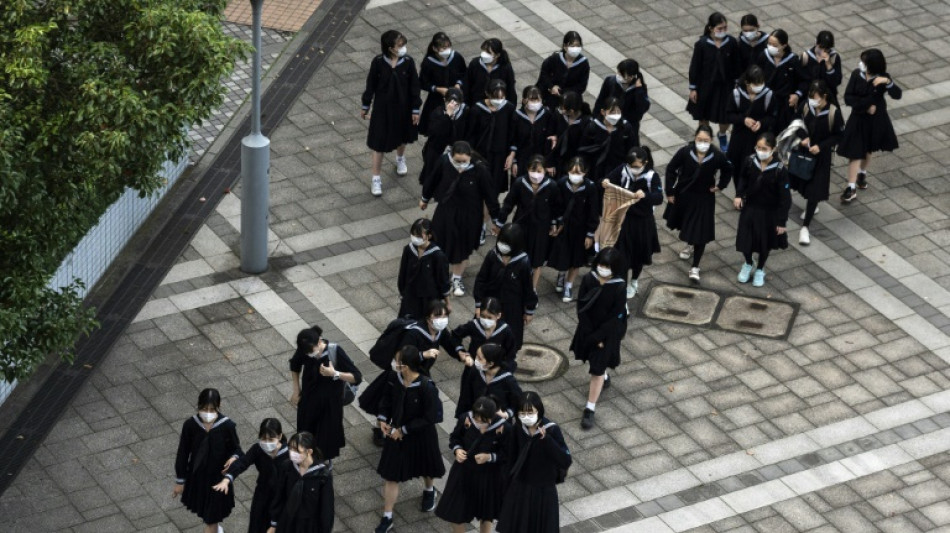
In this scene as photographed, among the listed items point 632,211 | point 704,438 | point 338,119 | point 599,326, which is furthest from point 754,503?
point 338,119

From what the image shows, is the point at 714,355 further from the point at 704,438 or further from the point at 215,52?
the point at 215,52

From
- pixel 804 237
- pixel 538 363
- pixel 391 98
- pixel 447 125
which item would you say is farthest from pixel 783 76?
pixel 538 363

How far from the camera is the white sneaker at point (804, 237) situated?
1919 centimetres

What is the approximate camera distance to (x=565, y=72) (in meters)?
19.5

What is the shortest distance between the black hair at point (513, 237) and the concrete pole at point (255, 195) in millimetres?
3063

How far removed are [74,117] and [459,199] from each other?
5.27m

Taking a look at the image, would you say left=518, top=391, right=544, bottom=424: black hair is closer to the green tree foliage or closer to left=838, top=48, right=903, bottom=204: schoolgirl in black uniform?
the green tree foliage

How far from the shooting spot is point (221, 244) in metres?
18.7

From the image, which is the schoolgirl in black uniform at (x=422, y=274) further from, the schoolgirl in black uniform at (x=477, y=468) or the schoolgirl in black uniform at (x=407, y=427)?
the schoolgirl in black uniform at (x=477, y=468)

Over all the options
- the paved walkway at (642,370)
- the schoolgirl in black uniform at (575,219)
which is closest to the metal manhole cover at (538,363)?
the paved walkway at (642,370)

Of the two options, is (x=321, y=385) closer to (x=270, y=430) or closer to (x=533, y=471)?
(x=270, y=430)

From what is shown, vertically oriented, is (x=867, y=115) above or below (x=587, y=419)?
above

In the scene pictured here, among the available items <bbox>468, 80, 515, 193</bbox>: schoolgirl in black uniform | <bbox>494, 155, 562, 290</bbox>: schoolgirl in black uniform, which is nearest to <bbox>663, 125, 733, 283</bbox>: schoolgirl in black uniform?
<bbox>494, 155, 562, 290</bbox>: schoolgirl in black uniform

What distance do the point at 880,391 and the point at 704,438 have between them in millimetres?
1989
